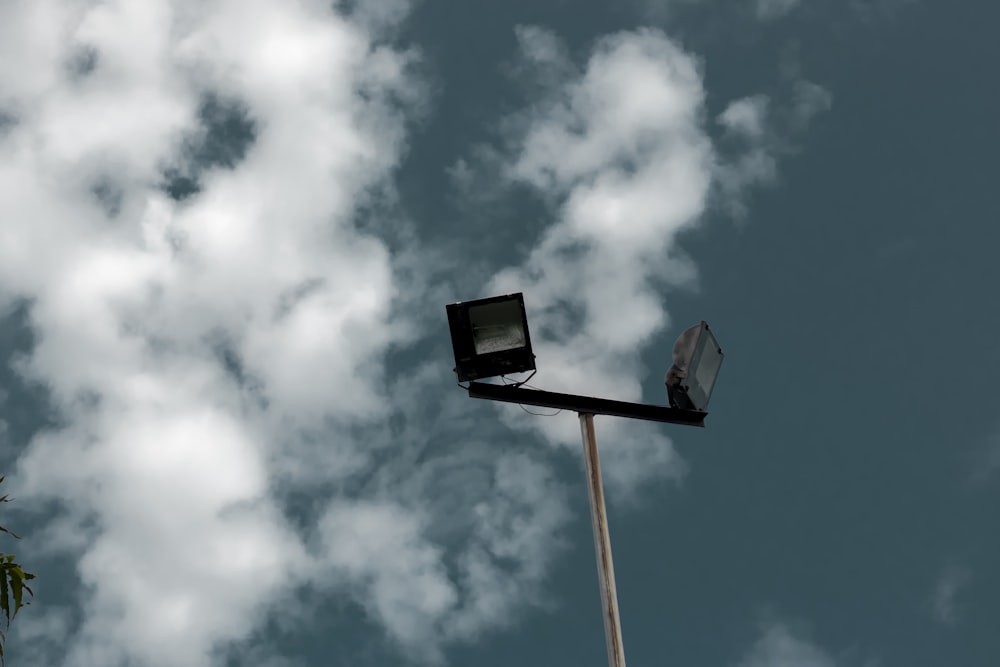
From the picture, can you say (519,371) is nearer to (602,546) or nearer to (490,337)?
(490,337)

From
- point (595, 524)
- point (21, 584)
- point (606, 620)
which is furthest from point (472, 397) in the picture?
point (21, 584)

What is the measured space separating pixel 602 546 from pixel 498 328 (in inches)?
96.5

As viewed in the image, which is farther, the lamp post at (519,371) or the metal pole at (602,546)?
the lamp post at (519,371)

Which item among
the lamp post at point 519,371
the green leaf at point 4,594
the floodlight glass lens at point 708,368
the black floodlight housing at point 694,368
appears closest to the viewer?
the green leaf at point 4,594

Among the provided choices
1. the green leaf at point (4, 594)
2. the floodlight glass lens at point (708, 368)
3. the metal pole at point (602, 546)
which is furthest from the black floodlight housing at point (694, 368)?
the green leaf at point (4, 594)

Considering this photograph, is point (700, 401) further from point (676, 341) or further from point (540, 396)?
point (540, 396)

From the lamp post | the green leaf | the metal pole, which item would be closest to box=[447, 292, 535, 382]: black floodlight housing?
the lamp post

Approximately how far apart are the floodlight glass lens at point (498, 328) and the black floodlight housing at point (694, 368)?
176cm

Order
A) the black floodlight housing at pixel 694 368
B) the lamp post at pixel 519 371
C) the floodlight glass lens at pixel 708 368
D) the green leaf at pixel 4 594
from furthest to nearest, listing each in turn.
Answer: the floodlight glass lens at pixel 708 368 → the black floodlight housing at pixel 694 368 → the lamp post at pixel 519 371 → the green leaf at pixel 4 594

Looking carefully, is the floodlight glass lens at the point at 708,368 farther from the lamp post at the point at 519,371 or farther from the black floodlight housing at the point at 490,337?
the black floodlight housing at the point at 490,337

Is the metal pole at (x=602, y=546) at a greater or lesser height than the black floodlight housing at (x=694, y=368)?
lesser

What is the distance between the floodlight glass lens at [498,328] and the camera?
11.5 metres

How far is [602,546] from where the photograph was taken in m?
11.0

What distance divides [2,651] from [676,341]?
7.29 m
